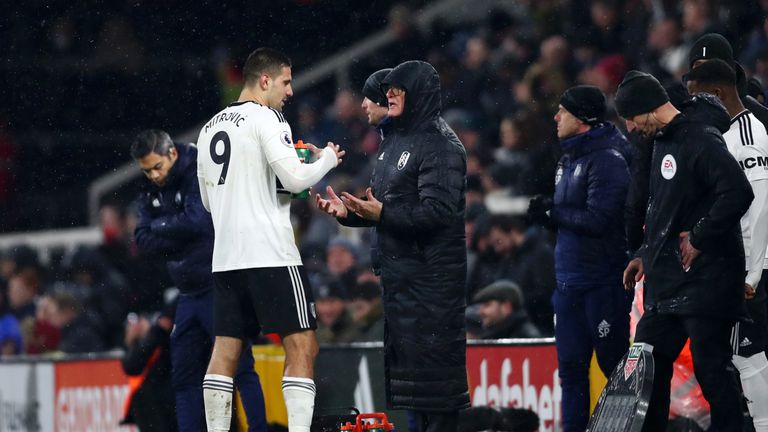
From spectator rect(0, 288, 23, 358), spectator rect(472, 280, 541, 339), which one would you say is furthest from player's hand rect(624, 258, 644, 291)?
spectator rect(0, 288, 23, 358)

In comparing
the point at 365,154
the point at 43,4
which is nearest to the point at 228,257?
the point at 365,154

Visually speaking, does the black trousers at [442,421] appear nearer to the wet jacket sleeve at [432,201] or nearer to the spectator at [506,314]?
the wet jacket sleeve at [432,201]

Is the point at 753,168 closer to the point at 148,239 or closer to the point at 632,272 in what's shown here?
the point at 632,272

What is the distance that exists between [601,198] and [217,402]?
89.5 inches

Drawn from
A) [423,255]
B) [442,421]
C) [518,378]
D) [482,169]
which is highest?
[482,169]

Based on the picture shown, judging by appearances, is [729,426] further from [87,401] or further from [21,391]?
[21,391]

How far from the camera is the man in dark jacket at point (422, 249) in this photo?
645 cm

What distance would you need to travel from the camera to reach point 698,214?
606 centimetres

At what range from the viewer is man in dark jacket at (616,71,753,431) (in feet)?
19.4

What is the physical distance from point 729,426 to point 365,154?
9.25m

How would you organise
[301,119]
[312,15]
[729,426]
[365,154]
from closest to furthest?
1. [729,426]
2. [365,154]
3. [301,119]
4. [312,15]

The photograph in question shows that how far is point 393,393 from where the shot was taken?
6582 mm

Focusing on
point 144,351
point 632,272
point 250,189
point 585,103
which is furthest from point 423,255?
point 144,351

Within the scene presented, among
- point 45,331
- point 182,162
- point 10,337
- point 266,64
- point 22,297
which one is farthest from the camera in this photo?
point 22,297
